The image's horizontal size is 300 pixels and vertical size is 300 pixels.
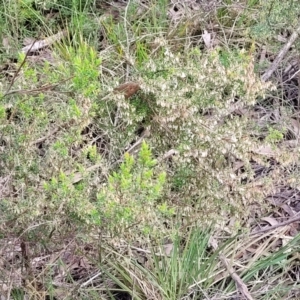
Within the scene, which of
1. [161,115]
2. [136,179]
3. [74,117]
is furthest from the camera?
[161,115]

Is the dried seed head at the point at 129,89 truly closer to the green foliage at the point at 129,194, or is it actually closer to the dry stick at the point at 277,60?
the green foliage at the point at 129,194

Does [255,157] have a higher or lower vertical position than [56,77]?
lower

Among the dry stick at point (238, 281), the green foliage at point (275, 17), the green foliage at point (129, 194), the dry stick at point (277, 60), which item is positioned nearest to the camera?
the green foliage at point (129, 194)

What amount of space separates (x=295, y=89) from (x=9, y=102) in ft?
4.51

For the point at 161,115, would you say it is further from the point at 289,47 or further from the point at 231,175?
the point at 289,47

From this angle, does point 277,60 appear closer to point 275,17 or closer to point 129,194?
point 275,17

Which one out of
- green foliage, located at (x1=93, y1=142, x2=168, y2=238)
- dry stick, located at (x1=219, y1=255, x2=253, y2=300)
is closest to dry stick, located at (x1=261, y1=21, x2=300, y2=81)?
dry stick, located at (x1=219, y1=255, x2=253, y2=300)

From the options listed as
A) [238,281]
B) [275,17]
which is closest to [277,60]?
[275,17]

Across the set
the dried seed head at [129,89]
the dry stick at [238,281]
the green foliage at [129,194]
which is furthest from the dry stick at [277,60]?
the green foliage at [129,194]

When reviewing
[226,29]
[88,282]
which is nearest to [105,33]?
[226,29]

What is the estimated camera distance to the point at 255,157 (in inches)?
77.1

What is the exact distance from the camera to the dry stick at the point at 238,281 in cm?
195

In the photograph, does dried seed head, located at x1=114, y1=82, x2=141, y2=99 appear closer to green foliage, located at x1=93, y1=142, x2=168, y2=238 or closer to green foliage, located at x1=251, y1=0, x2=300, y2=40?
green foliage, located at x1=93, y1=142, x2=168, y2=238

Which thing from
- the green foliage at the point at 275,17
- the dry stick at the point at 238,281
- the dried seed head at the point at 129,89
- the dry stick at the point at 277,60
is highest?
the green foliage at the point at 275,17
